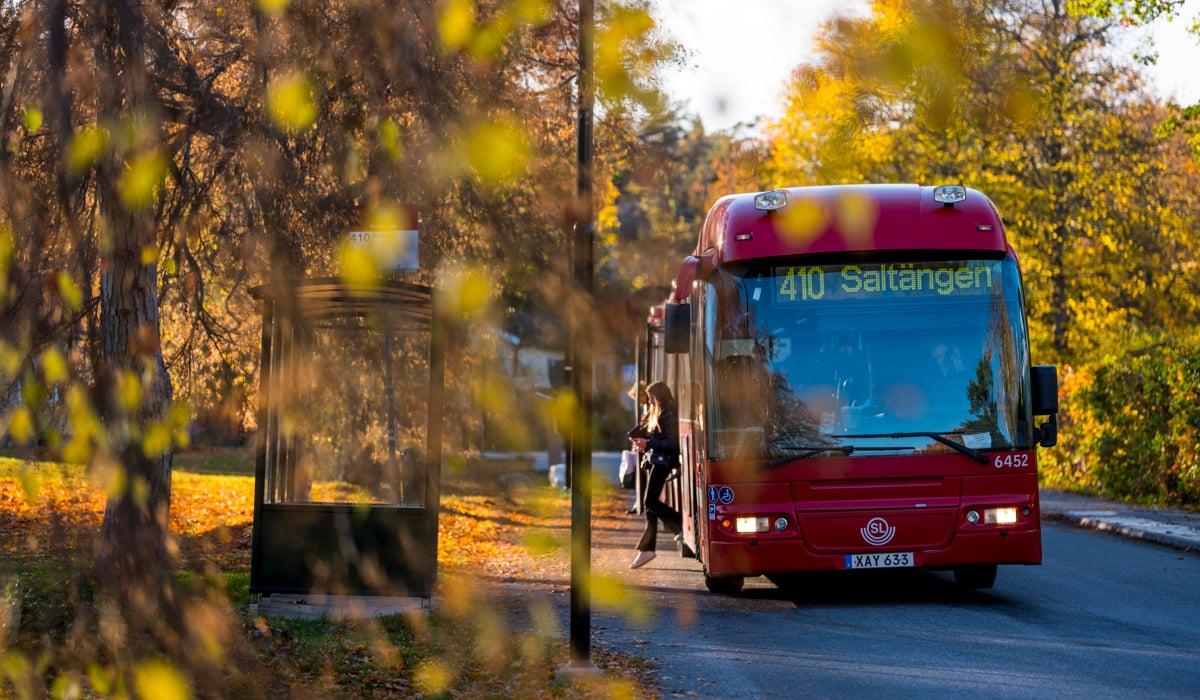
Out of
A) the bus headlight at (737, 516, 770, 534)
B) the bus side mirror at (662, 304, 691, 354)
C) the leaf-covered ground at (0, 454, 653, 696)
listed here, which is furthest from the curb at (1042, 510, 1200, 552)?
the bus side mirror at (662, 304, 691, 354)

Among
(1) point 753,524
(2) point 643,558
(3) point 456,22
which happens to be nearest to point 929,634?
(1) point 753,524

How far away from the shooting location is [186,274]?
13.7m

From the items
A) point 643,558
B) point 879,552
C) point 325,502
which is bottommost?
point 643,558

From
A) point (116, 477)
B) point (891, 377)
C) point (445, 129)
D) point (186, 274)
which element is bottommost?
point (116, 477)

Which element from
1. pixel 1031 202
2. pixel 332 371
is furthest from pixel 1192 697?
pixel 1031 202

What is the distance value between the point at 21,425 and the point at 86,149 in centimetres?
210

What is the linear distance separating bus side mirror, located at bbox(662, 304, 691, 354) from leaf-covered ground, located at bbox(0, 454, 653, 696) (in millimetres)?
2370

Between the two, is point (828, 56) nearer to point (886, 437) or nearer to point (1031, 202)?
point (886, 437)

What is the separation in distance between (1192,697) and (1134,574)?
24.9 feet

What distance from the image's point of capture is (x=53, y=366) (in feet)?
36.7

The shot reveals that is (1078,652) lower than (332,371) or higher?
lower

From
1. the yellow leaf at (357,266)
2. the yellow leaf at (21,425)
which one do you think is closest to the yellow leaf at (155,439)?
the yellow leaf at (21,425)

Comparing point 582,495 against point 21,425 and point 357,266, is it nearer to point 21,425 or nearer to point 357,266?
point 21,425

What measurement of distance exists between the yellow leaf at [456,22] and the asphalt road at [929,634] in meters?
4.73
